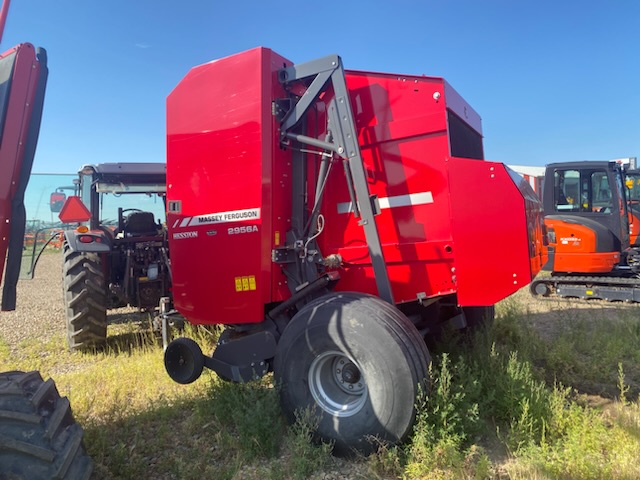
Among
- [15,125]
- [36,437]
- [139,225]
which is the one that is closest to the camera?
[36,437]

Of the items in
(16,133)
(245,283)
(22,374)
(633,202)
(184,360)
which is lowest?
(184,360)

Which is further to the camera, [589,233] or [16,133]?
[589,233]

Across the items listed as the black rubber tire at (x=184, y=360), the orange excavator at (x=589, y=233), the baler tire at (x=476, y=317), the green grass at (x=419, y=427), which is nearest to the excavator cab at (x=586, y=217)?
the orange excavator at (x=589, y=233)

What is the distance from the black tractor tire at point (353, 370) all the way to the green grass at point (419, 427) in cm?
9

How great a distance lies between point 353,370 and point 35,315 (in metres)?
7.33

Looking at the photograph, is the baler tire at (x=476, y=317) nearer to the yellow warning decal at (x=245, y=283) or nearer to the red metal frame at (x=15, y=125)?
the yellow warning decal at (x=245, y=283)

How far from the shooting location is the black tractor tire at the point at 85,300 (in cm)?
519

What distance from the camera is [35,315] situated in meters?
8.06

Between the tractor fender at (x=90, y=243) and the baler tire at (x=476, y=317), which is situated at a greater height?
the tractor fender at (x=90, y=243)

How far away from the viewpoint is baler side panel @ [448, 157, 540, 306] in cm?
305

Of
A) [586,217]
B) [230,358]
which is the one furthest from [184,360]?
[586,217]

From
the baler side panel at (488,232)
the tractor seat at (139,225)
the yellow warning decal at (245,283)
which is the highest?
the tractor seat at (139,225)

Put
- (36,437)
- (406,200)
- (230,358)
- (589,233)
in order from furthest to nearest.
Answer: (589,233), (230,358), (406,200), (36,437)

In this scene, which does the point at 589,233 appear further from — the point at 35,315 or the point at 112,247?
the point at 35,315
